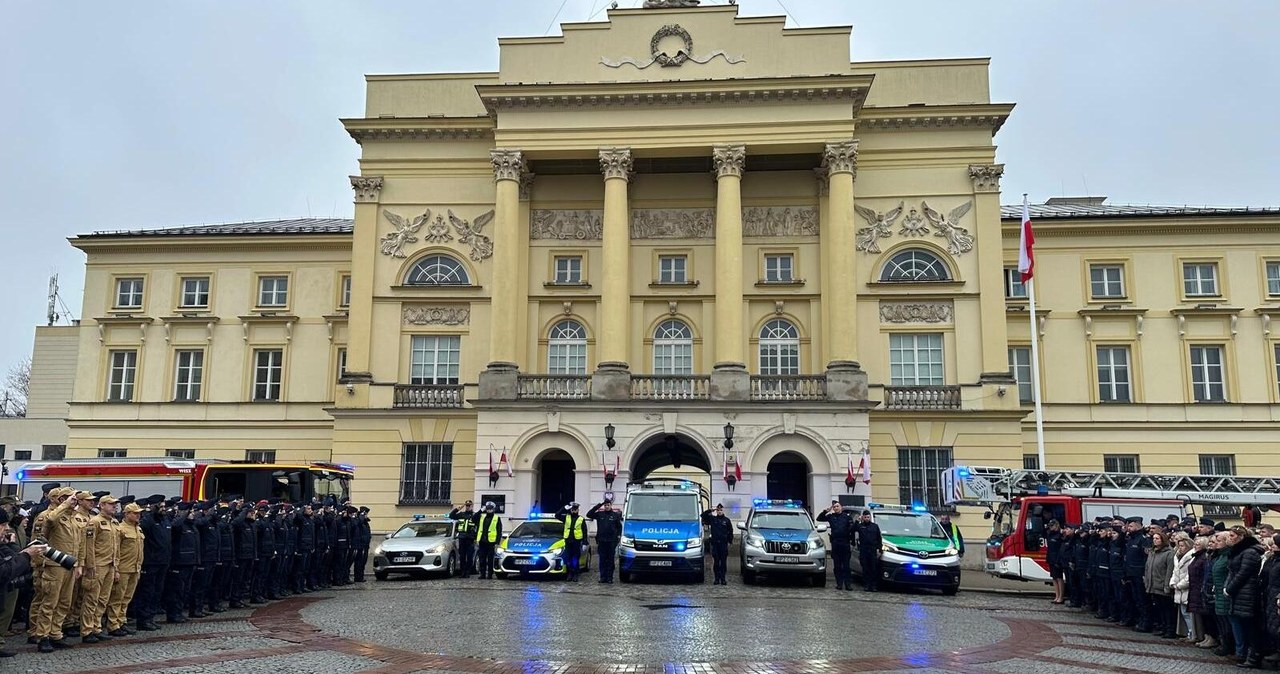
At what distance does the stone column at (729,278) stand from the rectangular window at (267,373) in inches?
747

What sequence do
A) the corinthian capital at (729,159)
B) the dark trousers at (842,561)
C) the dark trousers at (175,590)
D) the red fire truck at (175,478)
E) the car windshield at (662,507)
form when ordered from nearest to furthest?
1. the dark trousers at (175,590)
2. the dark trousers at (842,561)
3. the car windshield at (662,507)
4. the red fire truck at (175,478)
5. the corinthian capital at (729,159)

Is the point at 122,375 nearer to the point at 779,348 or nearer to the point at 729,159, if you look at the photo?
the point at 729,159

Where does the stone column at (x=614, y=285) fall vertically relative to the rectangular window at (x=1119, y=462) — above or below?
above

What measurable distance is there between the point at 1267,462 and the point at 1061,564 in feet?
68.7

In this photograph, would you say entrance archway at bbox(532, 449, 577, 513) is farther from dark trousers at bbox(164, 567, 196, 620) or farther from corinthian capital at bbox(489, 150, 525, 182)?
dark trousers at bbox(164, 567, 196, 620)

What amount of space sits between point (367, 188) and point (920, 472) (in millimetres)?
21798

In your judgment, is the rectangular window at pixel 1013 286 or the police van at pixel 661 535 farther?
the rectangular window at pixel 1013 286

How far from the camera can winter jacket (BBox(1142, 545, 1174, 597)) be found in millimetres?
16359

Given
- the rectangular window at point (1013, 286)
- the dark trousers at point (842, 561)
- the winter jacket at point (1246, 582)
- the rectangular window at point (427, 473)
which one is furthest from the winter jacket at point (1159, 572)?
the rectangular window at point (1013, 286)

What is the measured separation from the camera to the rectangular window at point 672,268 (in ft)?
119

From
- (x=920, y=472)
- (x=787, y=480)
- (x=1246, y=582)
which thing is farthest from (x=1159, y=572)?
(x=787, y=480)

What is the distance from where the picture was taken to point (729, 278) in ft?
109

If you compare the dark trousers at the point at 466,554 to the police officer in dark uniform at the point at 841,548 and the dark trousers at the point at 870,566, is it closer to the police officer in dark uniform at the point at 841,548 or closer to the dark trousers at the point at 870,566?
the police officer in dark uniform at the point at 841,548

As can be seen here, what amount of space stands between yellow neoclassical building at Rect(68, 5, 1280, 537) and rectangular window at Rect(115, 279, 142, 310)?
4065mm
